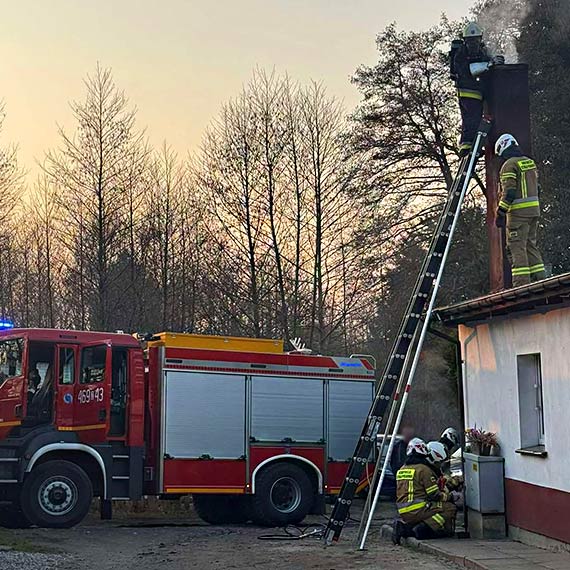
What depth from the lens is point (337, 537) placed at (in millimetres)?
10984

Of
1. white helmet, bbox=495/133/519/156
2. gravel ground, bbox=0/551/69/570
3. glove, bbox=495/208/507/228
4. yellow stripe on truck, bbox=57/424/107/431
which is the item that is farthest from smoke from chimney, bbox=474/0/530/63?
gravel ground, bbox=0/551/69/570

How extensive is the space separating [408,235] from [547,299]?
15384 mm

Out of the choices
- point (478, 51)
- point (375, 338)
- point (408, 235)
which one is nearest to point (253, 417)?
point (478, 51)

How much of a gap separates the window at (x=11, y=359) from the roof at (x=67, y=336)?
0.14 m

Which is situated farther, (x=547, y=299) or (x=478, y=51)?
(x=478, y=51)

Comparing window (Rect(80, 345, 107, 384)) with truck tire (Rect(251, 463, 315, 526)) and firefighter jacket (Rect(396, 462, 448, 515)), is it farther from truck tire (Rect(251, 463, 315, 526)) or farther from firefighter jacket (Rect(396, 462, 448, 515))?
firefighter jacket (Rect(396, 462, 448, 515))

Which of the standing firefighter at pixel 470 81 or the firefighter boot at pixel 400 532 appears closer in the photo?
the firefighter boot at pixel 400 532

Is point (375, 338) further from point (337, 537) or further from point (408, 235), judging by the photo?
point (337, 537)

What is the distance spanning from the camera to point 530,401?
10164 millimetres

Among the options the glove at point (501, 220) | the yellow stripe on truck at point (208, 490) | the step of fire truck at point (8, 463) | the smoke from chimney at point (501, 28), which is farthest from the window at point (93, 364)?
the smoke from chimney at point (501, 28)

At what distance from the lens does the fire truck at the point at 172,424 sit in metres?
12.9

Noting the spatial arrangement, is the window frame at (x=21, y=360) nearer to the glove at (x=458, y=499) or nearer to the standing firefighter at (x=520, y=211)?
the glove at (x=458, y=499)

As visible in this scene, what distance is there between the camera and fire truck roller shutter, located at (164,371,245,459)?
Answer: 540 inches

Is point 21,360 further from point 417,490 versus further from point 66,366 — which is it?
point 417,490
